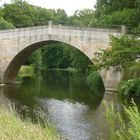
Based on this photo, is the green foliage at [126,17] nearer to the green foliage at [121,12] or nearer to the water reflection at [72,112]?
the green foliage at [121,12]

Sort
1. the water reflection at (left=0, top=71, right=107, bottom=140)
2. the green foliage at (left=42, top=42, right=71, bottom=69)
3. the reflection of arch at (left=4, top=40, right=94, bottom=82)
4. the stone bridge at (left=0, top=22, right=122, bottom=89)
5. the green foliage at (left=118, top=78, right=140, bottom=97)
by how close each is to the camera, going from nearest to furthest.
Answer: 1. the water reflection at (left=0, top=71, right=107, bottom=140)
2. the green foliage at (left=118, top=78, right=140, bottom=97)
3. the stone bridge at (left=0, top=22, right=122, bottom=89)
4. the reflection of arch at (left=4, top=40, right=94, bottom=82)
5. the green foliage at (left=42, top=42, right=71, bottom=69)

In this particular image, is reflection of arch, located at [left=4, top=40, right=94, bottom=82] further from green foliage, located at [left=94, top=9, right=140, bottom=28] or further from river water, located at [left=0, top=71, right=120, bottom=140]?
river water, located at [left=0, top=71, right=120, bottom=140]

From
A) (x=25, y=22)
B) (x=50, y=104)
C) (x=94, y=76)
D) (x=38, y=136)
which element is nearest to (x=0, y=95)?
(x=50, y=104)

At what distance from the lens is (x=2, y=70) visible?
109ft

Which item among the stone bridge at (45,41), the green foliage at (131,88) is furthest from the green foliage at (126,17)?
the green foliage at (131,88)

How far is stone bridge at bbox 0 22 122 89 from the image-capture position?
2831cm

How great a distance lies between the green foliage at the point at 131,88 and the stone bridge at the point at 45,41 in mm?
3174

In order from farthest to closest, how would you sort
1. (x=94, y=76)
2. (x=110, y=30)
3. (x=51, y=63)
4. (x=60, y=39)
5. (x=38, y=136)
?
(x=51, y=63) < (x=94, y=76) < (x=60, y=39) < (x=110, y=30) < (x=38, y=136)

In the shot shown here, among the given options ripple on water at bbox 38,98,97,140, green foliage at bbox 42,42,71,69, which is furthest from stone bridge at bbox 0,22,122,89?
green foliage at bbox 42,42,71,69

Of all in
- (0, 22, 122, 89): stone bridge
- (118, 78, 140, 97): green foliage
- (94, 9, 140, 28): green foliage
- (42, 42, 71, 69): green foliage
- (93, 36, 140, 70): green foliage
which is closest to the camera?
(93, 36, 140, 70): green foliage

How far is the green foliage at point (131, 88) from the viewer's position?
23.5 metres

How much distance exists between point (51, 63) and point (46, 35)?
4535 centimetres

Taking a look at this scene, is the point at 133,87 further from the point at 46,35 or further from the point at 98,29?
the point at 46,35

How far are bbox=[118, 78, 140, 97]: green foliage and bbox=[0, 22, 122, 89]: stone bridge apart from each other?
3.17 meters
